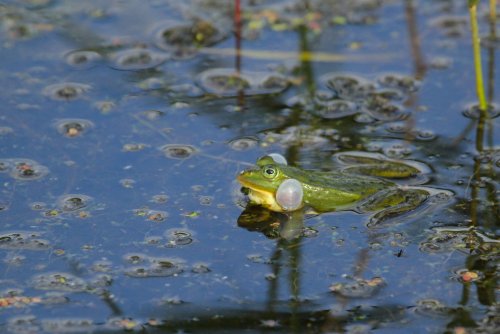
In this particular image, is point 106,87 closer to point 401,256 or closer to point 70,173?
point 70,173

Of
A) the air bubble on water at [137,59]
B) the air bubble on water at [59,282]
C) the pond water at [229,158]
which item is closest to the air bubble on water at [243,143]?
the pond water at [229,158]

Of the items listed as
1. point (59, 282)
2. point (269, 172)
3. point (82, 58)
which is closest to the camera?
point (59, 282)

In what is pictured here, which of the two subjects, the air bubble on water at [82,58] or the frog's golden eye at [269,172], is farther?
the air bubble on water at [82,58]

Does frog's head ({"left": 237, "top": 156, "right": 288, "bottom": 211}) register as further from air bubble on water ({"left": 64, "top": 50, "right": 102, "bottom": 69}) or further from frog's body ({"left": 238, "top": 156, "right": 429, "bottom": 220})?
air bubble on water ({"left": 64, "top": 50, "right": 102, "bottom": 69})

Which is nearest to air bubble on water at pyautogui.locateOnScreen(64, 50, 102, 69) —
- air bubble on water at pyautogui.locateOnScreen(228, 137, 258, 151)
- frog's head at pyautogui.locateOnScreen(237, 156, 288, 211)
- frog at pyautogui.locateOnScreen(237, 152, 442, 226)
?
air bubble on water at pyautogui.locateOnScreen(228, 137, 258, 151)

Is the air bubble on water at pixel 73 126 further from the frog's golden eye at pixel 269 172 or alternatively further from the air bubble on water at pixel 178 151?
the frog's golden eye at pixel 269 172

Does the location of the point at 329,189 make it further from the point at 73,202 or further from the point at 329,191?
the point at 73,202

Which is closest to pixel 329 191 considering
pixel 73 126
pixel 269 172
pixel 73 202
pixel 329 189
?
pixel 329 189

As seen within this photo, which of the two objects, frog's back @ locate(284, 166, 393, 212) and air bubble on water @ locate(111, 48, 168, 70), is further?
air bubble on water @ locate(111, 48, 168, 70)
